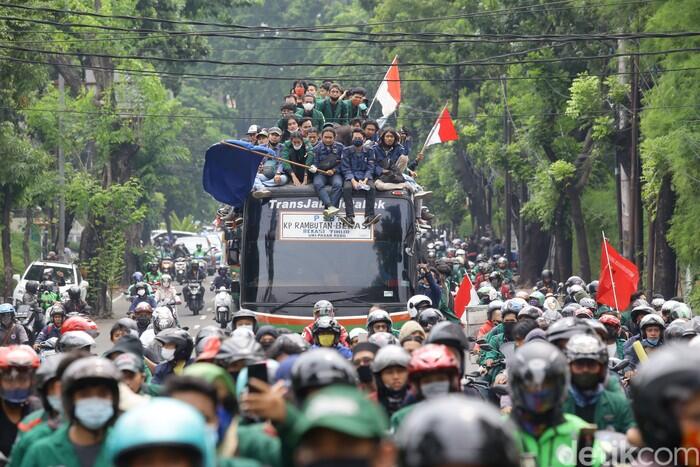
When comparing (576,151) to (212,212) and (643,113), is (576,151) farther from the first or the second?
(212,212)

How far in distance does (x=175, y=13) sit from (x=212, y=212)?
4117 cm

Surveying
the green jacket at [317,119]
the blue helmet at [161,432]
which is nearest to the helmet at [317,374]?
the blue helmet at [161,432]

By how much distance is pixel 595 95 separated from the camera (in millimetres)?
32594

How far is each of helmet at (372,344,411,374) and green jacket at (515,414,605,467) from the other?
5.66 feet

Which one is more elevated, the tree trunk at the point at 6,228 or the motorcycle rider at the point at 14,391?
the tree trunk at the point at 6,228

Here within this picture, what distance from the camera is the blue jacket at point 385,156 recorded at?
18.1 meters

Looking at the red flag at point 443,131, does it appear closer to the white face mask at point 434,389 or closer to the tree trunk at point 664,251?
the tree trunk at point 664,251

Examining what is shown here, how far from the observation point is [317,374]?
583 cm

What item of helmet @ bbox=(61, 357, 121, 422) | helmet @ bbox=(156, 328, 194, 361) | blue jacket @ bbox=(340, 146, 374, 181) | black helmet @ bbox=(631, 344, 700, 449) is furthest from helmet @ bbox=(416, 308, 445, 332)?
black helmet @ bbox=(631, 344, 700, 449)

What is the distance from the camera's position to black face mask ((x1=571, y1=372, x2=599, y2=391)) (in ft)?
25.7

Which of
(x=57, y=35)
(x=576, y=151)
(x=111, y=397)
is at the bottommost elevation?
(x=111, y=397)

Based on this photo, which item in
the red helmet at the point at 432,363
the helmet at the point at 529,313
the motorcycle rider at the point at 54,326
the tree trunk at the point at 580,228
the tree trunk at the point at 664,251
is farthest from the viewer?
the tree trunk at the point at 580,228

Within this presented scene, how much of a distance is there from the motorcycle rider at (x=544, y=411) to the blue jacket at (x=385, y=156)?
11.4m

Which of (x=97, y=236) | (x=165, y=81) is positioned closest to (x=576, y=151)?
(x=97, y=236)
